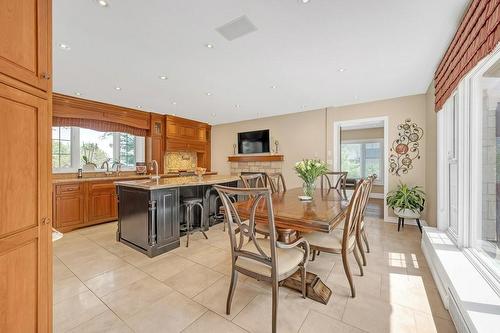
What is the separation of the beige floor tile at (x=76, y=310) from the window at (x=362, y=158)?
7374 millimetres

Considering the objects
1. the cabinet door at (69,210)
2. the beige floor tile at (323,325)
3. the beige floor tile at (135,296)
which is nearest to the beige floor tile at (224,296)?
the beige floor tile at (135,296)

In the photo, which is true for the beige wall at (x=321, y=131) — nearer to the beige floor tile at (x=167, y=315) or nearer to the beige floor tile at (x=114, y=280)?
the beige floor tile at (x=167, y=315)

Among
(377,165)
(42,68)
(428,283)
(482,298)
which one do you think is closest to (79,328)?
(42,68)

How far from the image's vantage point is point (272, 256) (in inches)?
56.1

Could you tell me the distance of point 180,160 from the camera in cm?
632

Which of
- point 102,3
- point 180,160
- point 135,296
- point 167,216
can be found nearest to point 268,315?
point 135,296

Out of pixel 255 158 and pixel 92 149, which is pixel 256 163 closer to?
pixel 255 158

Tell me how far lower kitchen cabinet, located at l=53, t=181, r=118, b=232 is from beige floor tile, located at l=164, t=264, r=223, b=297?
110 inches

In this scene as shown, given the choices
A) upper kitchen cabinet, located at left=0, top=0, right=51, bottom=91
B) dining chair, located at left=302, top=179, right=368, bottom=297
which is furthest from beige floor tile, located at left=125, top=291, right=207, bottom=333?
upper kitchen cabinet, located at left=0, top=0, right=51, bottom=91

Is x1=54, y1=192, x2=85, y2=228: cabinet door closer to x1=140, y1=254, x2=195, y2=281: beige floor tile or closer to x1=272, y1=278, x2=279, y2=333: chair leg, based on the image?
x1=140, y1=254, x2=195, y2=281: beige floor tile

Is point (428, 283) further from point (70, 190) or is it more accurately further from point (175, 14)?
point (70, 190)

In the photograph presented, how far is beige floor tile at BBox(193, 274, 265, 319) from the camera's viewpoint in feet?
5.55

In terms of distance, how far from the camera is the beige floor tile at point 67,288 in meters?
1.86

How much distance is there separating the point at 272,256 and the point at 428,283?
176 cm
